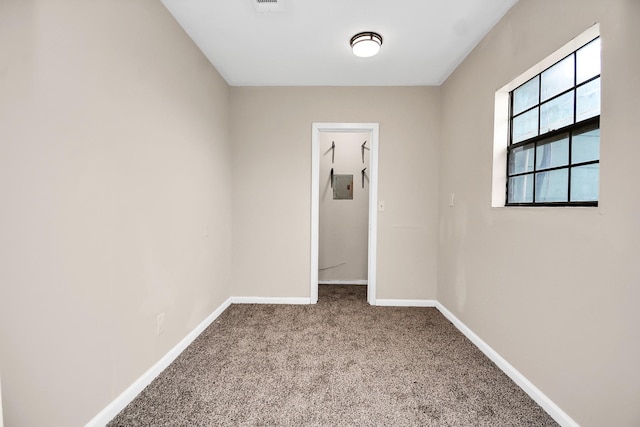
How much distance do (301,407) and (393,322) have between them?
4.70 feet

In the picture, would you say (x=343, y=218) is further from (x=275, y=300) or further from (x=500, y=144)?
(x=500, y=144)

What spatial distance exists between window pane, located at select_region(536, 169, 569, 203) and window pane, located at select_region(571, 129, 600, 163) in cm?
10

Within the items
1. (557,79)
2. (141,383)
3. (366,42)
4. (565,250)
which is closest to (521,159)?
(557,79)

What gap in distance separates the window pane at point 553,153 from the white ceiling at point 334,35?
974mm

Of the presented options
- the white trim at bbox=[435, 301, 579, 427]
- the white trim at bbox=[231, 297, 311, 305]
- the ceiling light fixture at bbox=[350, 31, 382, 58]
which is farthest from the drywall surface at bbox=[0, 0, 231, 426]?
the white trim at bbox=[435, 301, 579, 427]

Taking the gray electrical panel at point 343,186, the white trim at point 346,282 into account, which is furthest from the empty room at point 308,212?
the gray electrical panel at point 343,186

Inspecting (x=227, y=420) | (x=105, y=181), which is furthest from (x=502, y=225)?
(x=105, y=181)

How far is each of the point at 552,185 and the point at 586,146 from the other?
293mm

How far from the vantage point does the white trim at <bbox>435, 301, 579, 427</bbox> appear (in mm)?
1404

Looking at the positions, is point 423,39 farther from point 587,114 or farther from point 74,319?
point 74,319

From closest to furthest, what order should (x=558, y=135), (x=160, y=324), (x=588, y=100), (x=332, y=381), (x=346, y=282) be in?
1. (x=588, y=100)
2. (x=558, y=135)
3. (x=332, y=381)
4. (x=160, y=324)
5. (x=346, y=282)

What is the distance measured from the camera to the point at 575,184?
4.83 feet

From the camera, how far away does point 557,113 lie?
1.62 metres

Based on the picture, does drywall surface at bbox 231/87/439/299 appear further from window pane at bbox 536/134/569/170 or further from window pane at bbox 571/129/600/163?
window pane at bbox 571/129/600/163
